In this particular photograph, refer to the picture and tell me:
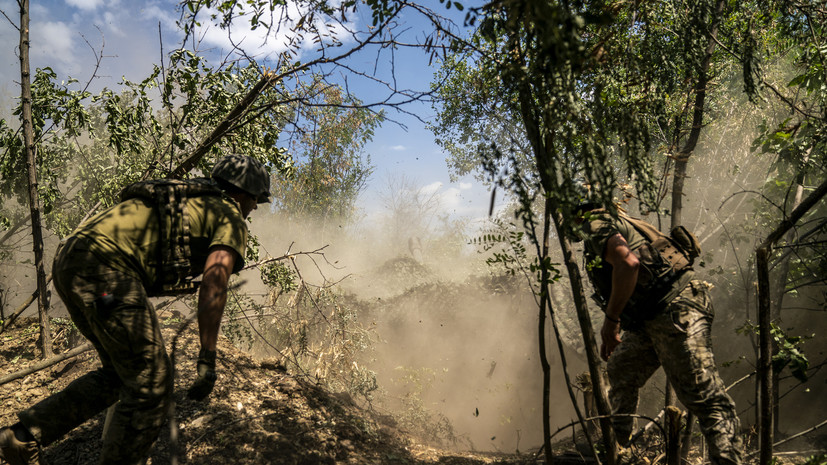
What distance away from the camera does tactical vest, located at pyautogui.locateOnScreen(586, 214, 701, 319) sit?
2.51 metres

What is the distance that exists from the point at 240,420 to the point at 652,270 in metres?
2.80

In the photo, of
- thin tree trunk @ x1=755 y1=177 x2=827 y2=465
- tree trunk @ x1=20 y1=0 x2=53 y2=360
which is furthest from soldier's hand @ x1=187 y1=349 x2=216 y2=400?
tree trunk @ x1=20 y1=0 x2=53 y2=360

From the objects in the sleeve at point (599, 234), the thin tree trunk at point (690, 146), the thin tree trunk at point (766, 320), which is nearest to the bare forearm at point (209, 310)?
the sleeve at point (599, 234)

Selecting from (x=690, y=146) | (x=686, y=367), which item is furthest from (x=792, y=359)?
(x=690, y=146)

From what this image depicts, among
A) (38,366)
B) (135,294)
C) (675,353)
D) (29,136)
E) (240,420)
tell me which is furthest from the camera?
(29,136)

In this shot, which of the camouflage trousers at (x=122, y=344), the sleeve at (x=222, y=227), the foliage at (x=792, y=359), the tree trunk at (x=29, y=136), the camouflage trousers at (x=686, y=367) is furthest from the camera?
the tree trunk at (x=29, y=136)

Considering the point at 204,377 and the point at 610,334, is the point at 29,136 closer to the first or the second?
the point at 204,377

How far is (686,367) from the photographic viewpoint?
2.37m

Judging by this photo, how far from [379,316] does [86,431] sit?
10088 mm

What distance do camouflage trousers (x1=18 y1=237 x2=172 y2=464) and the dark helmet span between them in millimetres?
653

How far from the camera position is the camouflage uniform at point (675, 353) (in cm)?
228

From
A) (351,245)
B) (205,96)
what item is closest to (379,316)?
(205,96)

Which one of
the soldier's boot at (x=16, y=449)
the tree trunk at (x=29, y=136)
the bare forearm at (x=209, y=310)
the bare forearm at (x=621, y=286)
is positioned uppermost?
the tree trunk at (x=29, y=136)

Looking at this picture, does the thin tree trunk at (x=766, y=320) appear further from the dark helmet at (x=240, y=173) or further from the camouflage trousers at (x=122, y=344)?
the camouflage trousers at (x=122, y=344)
